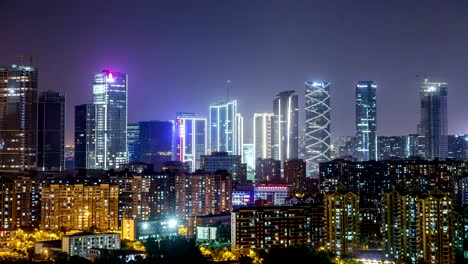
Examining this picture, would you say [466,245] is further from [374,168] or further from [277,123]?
[277,123]

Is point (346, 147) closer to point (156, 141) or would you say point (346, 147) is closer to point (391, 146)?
point (391, 146)

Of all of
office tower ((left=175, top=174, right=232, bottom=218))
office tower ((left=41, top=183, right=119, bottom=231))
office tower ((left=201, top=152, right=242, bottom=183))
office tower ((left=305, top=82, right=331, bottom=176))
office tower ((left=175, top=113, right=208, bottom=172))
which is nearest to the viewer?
office tower ((left=41, top=183, right=119, bottom=231))

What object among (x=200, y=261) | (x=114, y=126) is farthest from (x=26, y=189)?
(x=114, y=126)

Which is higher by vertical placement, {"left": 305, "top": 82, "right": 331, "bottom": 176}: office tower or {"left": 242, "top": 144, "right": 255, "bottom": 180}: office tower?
{"left": 305, "top": 82, "right": 331, "bottom": 176}: office tower

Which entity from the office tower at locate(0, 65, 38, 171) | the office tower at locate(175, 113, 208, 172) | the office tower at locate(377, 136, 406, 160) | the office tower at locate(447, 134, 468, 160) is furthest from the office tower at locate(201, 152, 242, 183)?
the office tower at locate(447, 134, 468, 160)

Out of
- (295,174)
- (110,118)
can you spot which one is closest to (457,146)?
(295,174)

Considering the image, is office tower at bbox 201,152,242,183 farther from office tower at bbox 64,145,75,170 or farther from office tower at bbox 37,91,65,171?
office tower at bbox 64,145,75,170
